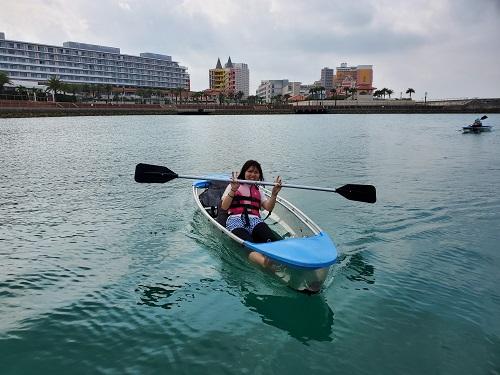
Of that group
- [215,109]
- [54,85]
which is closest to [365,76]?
[215,109]

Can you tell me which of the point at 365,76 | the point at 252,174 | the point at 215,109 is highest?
the point at 365,76

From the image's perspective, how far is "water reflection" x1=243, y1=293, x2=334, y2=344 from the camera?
575cm

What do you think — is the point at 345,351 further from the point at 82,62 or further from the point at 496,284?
the point at 82,62

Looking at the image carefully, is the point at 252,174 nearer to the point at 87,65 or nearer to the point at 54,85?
the point at 54,85

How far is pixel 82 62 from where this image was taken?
150 m

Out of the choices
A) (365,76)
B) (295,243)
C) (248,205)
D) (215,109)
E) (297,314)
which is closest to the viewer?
(297,314)

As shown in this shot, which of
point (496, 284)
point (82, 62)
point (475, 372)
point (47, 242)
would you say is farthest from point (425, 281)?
point (82, 62)

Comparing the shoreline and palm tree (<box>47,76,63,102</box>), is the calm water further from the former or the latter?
palm tree (<box>47,76,63,102</box>)

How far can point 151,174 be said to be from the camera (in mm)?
9438

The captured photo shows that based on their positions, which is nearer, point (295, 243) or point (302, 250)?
point (302, 250)

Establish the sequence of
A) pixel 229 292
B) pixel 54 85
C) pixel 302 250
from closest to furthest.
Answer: pixel 302 250 < pixel 229 292 < pixel 54 85

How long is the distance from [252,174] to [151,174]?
9.31 feet

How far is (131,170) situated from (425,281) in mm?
16126

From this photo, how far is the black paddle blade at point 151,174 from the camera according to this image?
9.38 meters
